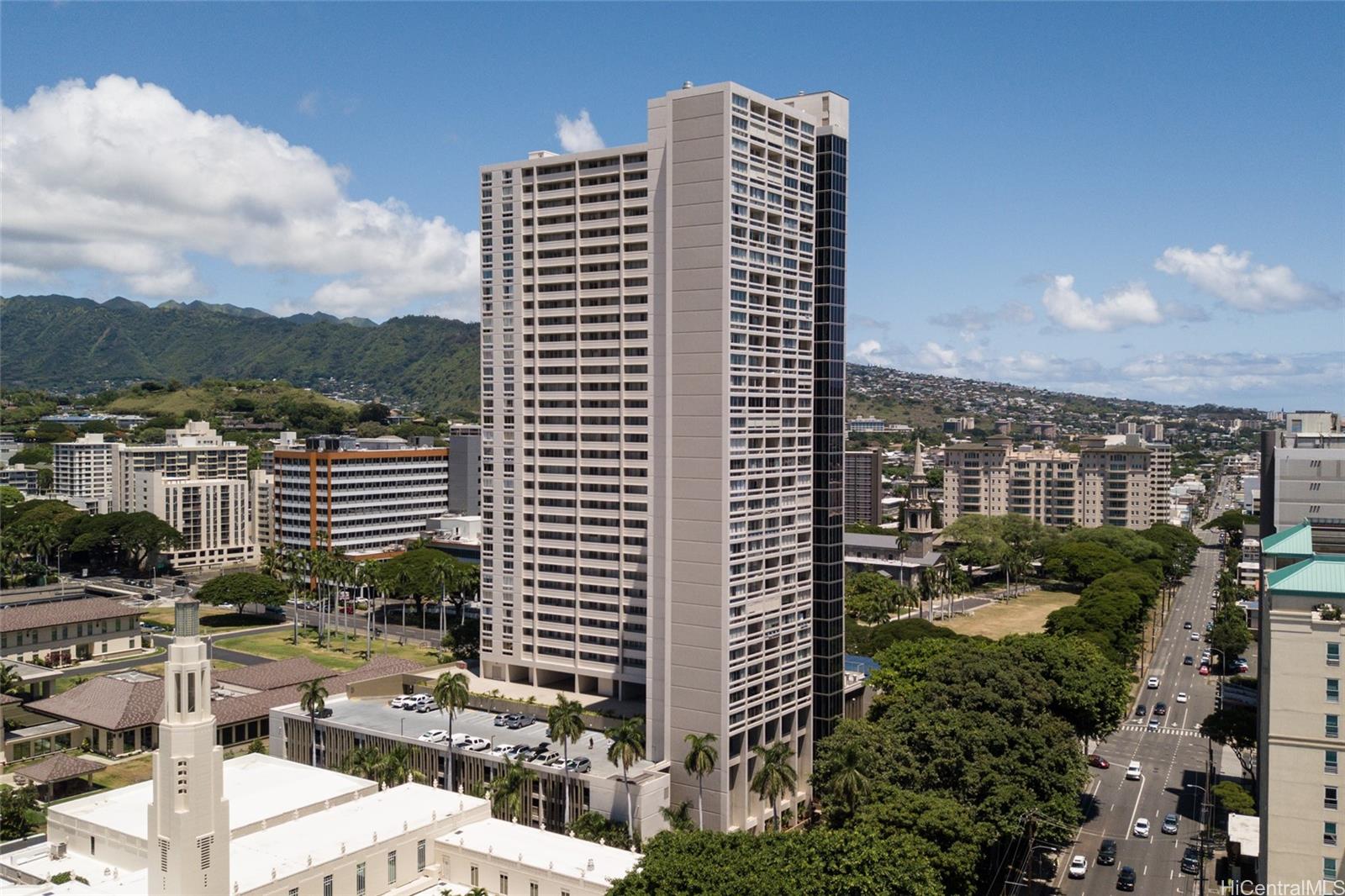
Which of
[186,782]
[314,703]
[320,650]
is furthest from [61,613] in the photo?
[186,782]

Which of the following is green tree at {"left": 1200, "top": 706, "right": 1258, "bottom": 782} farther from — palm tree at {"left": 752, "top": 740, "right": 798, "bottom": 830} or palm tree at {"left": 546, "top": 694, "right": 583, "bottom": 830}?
palm tree at {"left": 546, "top": 694, "right": 583, "bottom": 830}

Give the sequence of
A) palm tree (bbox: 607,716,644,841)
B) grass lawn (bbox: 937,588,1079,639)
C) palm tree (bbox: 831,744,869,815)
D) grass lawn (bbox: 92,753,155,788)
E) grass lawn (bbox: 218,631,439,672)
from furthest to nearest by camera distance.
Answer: grass lawn (bbox: 937,588,1079,639)
grass lawn (bbox: 218,631,439,672)
grass lawn (bbox: 92,753,155,788)
palm tree (bbox: 607,716,644,841)
palm tree (bbox: 831,744,869,815)

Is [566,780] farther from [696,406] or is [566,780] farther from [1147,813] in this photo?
[1147,813]

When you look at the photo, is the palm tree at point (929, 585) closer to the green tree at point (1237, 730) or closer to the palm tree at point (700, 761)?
the green tree at point (1237, 730)

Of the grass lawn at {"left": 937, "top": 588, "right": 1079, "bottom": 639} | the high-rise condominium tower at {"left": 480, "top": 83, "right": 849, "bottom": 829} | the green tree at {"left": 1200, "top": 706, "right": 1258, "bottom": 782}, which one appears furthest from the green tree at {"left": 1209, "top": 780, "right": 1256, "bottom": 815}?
the grass lawn at {"left": 937, "top": 588, "right": 1079, "bottom": 639}

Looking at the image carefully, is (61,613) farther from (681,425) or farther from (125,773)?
(681,425)

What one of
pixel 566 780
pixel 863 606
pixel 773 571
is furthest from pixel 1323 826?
pixel 863 606
